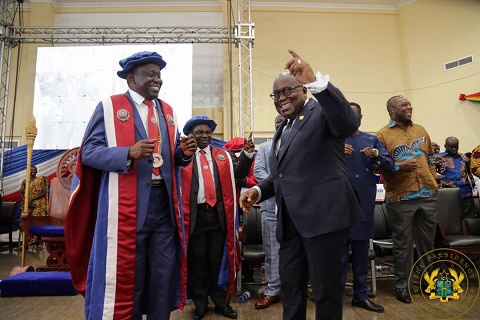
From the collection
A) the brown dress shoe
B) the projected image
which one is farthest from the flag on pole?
the brown dress shoe

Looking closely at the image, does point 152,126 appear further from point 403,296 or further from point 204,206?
point 403,296

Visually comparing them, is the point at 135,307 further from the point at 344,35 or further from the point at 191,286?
the point at 344,35

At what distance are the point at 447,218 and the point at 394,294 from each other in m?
Answer: 1.27

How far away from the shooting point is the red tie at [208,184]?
292cm

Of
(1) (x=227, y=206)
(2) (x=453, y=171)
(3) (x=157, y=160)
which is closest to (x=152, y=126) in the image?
(3) (x=157, y=160)

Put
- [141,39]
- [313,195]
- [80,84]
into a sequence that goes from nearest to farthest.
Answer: [313,195] → [80,84] → [141,39]

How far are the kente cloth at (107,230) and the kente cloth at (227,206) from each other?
954mm

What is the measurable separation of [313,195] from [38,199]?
6512 mm

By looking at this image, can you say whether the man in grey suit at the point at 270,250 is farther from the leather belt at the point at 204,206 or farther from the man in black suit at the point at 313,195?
the man in black suit at the point at 313,195

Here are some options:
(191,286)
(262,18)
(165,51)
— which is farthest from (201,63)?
(191,286)

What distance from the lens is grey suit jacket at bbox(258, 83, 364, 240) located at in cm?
149

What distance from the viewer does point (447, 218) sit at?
393 centimetres

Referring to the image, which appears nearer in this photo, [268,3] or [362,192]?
[362,192]

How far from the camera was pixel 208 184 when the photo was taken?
2967mm
